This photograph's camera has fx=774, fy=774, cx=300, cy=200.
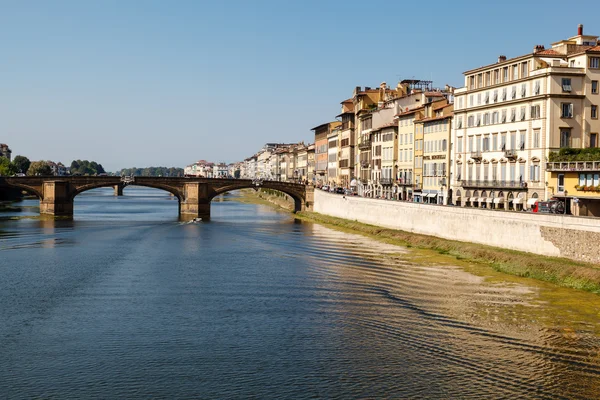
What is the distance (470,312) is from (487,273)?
1163 cm

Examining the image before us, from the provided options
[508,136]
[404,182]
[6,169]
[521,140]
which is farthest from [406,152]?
[6,169]

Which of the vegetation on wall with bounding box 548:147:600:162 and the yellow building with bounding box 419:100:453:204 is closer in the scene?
the vegetation on wall with bounding box 548:147:600:162

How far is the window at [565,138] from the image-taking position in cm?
6159

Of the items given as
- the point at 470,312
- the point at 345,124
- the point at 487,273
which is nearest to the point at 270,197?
the point at 345,124

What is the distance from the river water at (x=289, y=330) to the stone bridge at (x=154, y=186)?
47.2 meters

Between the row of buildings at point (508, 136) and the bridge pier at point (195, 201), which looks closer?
the row of buildings at point (508, 136)

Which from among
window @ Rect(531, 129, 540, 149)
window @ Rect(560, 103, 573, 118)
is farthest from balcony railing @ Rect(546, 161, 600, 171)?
window @ Rect(560, 103, 573, 118)

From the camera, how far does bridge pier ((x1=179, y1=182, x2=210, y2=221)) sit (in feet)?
350

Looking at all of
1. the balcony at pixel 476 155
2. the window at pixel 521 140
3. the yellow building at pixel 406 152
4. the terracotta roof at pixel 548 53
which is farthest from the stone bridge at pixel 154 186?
the terracotta roof at pixel 548 53

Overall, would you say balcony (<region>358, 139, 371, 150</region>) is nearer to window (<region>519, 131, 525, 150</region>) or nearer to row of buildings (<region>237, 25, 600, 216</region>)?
row of buildings (<region>237, 25, 600, 216</region>)

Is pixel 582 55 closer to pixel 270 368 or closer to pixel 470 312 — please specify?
pixel 470 312

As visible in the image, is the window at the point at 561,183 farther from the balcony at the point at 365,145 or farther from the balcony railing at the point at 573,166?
the balcony at the point at 365,145

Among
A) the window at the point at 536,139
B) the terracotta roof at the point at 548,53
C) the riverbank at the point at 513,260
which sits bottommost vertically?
the riverbank at the point at 513,260

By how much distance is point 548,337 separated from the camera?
95.7 feet
